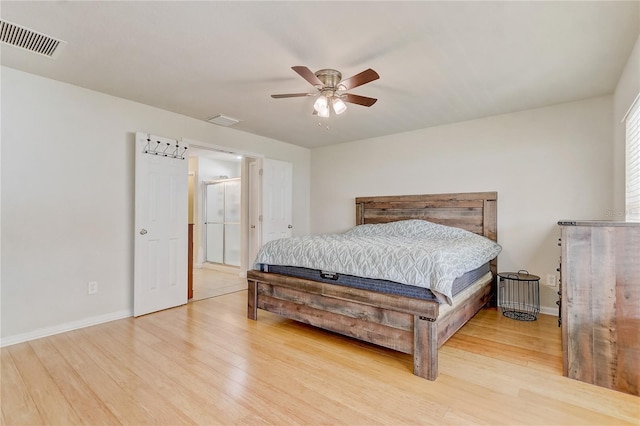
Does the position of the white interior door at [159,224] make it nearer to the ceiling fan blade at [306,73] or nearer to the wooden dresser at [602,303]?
the ceiling fan blade at [306,73]

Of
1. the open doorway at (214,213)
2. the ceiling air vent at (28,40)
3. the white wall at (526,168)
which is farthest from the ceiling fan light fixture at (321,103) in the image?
the open doorway at (214,213)

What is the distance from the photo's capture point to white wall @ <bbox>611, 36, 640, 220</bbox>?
232 cm

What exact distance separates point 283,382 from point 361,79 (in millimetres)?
2233

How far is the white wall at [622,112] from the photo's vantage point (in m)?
2.32

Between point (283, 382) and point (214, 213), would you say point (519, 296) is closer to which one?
point (283, 382)

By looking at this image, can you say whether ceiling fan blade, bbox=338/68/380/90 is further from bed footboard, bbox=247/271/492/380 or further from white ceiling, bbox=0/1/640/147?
bed footboard, bbox=247/271/492/380

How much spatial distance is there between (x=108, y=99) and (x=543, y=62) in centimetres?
418

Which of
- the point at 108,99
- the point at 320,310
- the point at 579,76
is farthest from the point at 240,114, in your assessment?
the point at 579,76

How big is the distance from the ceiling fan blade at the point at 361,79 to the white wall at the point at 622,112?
1.89 meters

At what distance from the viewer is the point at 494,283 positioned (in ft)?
12.4

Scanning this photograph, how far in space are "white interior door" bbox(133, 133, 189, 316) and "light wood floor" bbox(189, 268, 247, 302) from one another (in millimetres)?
532

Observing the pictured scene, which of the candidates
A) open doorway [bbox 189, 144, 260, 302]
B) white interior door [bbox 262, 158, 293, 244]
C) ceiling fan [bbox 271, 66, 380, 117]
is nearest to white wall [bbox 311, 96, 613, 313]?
white interior door [bbox 262, 158, 293, 244]

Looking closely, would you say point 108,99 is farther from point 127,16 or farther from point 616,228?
point 616,228

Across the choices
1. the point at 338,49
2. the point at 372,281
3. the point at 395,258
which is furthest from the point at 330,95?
the point at 372,281
